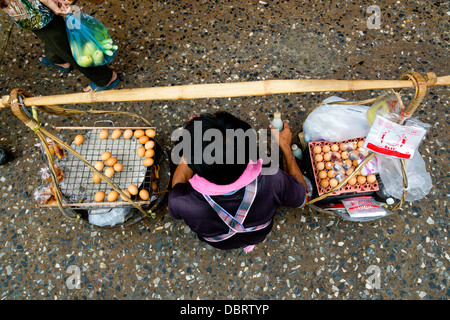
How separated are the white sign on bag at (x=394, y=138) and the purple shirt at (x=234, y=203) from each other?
0.58 m

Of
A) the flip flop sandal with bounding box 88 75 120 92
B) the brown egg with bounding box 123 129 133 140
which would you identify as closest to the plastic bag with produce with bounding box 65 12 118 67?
the flip flop sandal with bounding box 88 75 120 92

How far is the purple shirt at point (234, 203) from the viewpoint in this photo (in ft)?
5.00

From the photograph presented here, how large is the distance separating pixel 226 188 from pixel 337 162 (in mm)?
1184

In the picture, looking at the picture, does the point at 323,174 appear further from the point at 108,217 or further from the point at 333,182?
the point at 108,217

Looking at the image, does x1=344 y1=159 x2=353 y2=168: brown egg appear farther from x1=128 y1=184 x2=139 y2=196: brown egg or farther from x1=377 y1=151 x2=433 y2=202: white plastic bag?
x1=128 y1=184 x2=139 y2=196: brown egg

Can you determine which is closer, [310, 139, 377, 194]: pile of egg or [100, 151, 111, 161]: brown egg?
[310, 139, 377, 194]: pile of egg

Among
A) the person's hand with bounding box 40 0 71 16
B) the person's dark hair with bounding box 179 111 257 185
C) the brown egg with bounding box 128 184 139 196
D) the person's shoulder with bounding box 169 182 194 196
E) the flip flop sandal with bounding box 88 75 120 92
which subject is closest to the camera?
the person's dark hair with bounding box 179 111 257 185

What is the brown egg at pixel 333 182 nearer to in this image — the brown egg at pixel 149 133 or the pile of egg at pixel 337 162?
the pile of egg at pixel 337 162

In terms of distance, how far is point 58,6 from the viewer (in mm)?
2352

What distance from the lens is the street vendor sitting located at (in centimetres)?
132

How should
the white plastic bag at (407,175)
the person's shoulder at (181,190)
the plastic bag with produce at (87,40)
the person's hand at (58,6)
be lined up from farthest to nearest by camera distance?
the plastic bag with produce at (87,40), the person's hand at (58,6), the white plastic bag at (407,175), the person's shoulder at (181,190)

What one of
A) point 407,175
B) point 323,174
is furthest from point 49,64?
point 407,175

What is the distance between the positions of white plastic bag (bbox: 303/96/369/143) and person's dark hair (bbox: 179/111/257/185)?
1.14 m

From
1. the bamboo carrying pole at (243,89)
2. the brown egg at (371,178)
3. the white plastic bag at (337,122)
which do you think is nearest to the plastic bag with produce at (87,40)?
the bamboo carrying pole at (243,89)
